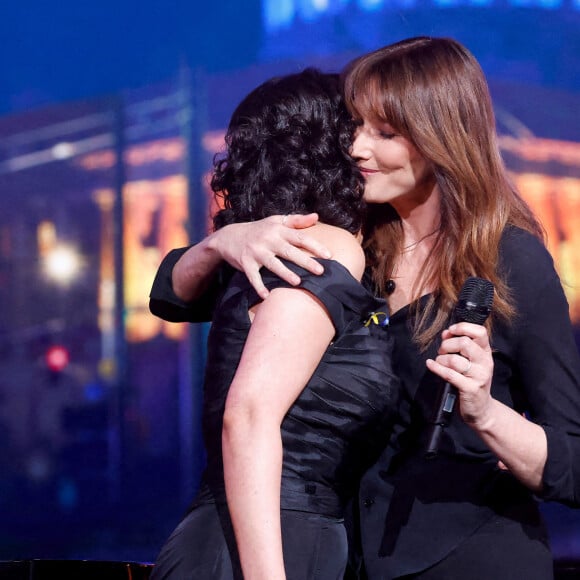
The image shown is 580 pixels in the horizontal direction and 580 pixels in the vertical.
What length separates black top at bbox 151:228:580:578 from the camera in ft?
4.81

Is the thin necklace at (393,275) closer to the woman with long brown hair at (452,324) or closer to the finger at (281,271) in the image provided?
the woman with long brown hair at (452,324)

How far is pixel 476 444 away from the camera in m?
1.52

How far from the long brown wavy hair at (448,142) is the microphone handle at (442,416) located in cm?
28

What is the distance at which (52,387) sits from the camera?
4562mm

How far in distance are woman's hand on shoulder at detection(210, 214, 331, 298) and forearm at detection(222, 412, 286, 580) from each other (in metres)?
0.22

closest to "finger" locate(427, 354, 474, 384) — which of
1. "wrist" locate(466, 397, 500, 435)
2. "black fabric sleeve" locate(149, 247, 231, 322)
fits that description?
"wrist" locate(466, 397, 500, 435)

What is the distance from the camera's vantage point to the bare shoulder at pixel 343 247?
140 cm

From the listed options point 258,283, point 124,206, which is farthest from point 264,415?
point 124,206

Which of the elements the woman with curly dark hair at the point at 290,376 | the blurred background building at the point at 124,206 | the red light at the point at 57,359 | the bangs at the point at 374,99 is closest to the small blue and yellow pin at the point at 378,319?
the woman with curly dark hair at the point at 290,376

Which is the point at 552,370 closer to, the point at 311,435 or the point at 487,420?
the point at 487,420

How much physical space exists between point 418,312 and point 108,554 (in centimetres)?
334

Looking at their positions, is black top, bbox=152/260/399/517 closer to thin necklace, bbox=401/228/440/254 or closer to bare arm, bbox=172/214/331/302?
bare arm, bbox=172/214/331/302

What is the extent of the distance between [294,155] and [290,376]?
451 mm

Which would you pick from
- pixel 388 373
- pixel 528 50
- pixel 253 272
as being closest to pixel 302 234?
pixel 253 272
